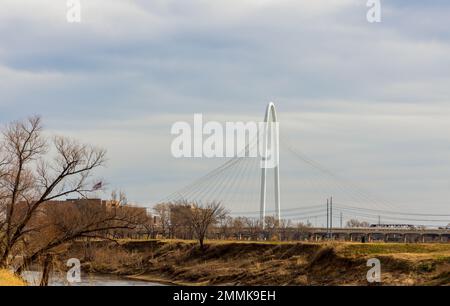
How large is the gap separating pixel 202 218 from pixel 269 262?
30683 mm

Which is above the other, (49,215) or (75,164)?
(75,164)

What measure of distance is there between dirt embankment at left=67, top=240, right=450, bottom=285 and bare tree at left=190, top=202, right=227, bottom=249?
8.14ft

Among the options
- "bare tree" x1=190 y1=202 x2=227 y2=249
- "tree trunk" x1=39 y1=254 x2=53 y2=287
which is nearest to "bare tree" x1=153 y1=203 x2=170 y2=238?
"bare tree" x1=190 y1=202 x2=227 y2=249

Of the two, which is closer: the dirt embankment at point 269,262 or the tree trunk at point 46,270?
the tree trunk at point 46,270

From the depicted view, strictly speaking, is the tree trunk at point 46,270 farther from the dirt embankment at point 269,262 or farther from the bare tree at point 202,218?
the bare tree at point 202,218

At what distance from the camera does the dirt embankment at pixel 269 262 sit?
4681 centimetres

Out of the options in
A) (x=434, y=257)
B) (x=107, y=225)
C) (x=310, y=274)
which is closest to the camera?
(x=107, y=225)

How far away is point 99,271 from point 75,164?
42.5 meters

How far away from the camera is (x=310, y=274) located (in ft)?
189

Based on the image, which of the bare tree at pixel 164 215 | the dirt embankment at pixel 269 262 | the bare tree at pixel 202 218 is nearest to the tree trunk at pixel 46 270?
the dirt embankment at pixel 269 262

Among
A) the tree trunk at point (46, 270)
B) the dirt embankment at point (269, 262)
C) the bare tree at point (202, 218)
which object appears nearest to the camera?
the tree trunk at point (46, 270)

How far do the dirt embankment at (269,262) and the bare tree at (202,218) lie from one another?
2.48 m
